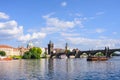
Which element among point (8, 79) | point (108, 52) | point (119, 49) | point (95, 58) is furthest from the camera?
point (108, 52)

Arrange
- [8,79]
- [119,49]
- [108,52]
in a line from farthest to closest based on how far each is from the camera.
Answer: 1. [108,52]
2. [119,49]
3. [8,79]

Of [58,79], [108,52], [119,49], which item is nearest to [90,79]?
[58,79]

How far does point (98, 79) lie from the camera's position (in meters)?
44.2

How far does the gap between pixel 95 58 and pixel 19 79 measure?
103 meters

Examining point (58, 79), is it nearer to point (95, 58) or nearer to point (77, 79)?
point (77, 79)

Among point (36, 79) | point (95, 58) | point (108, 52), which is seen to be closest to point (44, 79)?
point (36, 79)

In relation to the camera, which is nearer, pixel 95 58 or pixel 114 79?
pixel 114 79

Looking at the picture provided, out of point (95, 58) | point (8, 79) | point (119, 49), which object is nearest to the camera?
point (8, 79)

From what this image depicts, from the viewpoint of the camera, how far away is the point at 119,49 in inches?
6752

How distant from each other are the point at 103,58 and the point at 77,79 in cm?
10253

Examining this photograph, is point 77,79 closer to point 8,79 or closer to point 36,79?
point 36,79

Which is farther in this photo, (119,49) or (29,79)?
(119,49)

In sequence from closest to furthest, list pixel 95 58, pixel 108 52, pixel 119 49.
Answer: pixel 95 58, pixel 119 49, pixel 108 52

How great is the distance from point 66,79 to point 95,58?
333 ft
